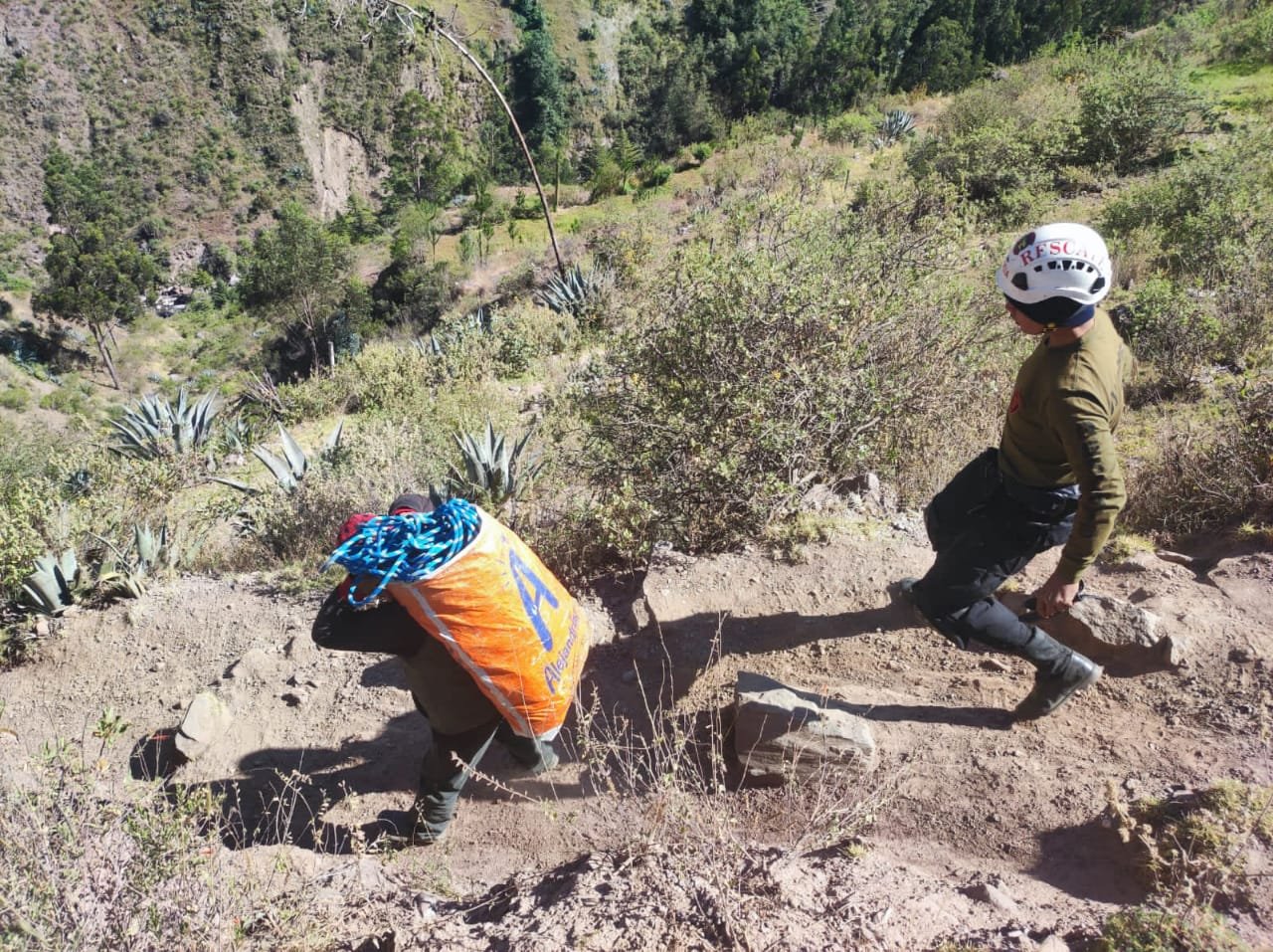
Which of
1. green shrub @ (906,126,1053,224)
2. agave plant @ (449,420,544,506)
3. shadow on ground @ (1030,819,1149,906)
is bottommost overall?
shadow on ground @ (1030,819,1149,906)

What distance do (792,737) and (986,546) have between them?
889 millimetres

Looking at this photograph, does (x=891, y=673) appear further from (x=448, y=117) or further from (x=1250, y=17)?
(x=448, y=117)

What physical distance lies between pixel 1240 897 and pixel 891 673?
4.27 ft

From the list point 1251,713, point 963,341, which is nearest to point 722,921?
point 1251,713

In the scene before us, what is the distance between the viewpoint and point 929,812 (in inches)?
90.3

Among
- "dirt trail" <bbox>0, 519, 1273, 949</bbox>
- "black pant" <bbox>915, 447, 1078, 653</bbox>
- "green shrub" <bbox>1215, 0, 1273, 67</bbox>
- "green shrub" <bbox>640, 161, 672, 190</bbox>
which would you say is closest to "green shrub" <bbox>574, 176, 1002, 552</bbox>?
"dirt trail" <bbox>0, 519, 1273, 949</bbox>

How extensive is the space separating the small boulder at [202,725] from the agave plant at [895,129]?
17687 millimetres


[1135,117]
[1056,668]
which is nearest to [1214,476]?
[1056,668]

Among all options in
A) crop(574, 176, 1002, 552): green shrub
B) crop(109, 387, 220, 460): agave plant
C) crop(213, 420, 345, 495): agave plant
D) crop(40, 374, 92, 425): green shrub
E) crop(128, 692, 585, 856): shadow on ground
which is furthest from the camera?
crop(40, 374, 92, 425): green shrub

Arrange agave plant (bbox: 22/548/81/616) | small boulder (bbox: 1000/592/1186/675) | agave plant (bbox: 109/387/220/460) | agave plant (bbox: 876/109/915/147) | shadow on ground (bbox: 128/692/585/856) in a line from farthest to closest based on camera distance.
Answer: agave plant (bbox: 876/109/915/147) < agave plant (bbox: 109/387/220/460) < agave plant (bbox: 22/548/81/616) < shadow on ground (bbox: 128/692/585/856) < small boulder (bbox: 1000/592/1186/675)

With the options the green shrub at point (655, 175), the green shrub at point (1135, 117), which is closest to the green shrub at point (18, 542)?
the green shrub at point (1135, 117)

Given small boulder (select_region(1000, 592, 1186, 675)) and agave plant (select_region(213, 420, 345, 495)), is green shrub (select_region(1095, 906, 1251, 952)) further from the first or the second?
agave plant (select_region(213, 420, 345, 495))

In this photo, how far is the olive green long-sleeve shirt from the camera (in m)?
1.91

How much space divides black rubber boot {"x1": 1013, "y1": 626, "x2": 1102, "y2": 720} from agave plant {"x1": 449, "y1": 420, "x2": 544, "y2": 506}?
2.94m
